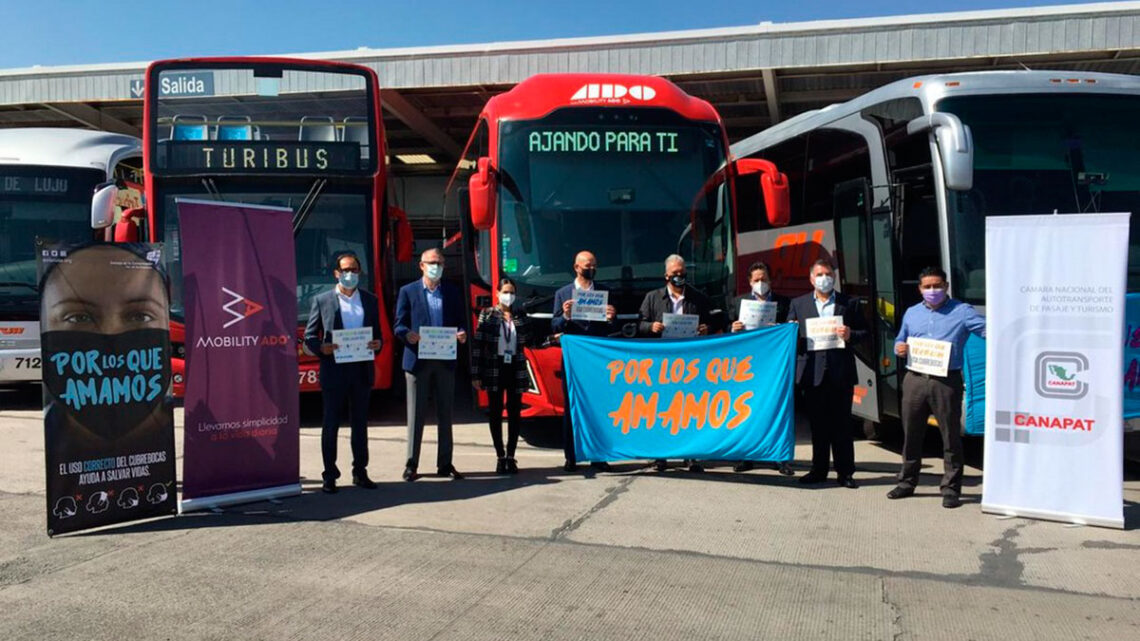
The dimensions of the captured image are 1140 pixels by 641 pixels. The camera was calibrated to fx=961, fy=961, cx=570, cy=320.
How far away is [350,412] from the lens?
767 cm

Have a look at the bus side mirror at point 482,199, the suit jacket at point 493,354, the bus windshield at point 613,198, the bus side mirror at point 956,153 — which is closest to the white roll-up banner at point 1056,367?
the bus side mirror at point 956,153

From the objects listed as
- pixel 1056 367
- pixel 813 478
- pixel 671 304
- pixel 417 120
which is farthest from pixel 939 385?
pixel 417 120

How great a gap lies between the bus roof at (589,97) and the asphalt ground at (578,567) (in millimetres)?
3923

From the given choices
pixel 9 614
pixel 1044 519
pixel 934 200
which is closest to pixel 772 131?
pixel 934 200

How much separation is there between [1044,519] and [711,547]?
8.22 ft

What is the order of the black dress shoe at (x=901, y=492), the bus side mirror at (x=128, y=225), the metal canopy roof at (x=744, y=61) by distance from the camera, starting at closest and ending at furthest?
the black dress shoe at (x=901, y=492), the bus side mirror at (x=128, y=225), the metal canopy roof at (x=744, y=61)

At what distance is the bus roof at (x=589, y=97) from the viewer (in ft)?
32.3

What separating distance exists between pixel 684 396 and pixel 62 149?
9511mm

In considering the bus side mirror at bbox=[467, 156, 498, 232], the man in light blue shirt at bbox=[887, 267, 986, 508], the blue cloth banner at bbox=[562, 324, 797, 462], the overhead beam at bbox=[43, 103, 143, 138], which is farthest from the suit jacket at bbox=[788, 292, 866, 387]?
the overhead beam at bbox=[43, 103, 143, 138]

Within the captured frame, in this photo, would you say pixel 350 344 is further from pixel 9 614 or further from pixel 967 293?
pixel 967 293

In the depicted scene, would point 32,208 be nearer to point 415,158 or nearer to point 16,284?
point 16,284

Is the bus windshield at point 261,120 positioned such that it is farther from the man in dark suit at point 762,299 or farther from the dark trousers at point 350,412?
the man in dark suit at point 762,299

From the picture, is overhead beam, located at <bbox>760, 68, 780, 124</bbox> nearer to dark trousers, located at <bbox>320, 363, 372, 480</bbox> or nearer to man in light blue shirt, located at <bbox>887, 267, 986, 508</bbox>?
man in light blue shirt, located at <bbox>887, 267, 986, 508</bbox>

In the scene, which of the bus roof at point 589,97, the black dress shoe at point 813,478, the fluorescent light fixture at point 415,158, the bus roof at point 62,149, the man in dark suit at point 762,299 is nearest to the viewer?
the black dress shoe at point 813,478
